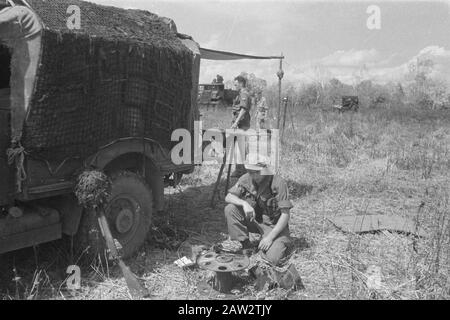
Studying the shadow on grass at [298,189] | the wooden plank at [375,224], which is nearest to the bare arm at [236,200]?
the wooden plank at [375,224]

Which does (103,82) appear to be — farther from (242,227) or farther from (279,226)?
(279,226)

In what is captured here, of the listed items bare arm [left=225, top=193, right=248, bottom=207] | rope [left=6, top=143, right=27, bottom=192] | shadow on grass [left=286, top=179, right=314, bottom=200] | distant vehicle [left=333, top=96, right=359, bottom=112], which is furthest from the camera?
distant vehicle [left=333, top=96, right=359, bottom=112]

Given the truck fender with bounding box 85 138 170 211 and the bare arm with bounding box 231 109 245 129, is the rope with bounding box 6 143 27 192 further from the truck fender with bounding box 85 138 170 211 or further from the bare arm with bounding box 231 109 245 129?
the bare arm with bounding box 231 109 245 129

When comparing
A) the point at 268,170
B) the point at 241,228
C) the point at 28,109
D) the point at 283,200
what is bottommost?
the point at 241,228

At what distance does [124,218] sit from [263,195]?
155cm

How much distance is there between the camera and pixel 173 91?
4.98 meters

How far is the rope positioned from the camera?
11.6ft

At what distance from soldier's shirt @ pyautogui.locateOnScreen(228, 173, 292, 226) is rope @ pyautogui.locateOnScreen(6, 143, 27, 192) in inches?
86.3

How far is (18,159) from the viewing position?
3561 mm

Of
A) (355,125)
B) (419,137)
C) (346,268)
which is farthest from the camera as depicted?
(355,125)

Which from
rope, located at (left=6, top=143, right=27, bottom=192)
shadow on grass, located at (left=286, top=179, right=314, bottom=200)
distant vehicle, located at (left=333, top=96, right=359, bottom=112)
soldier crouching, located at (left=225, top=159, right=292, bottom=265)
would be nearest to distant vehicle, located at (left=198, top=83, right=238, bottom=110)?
distant vehicle, located at (left=333, top=96, right=359, bottom=112)
